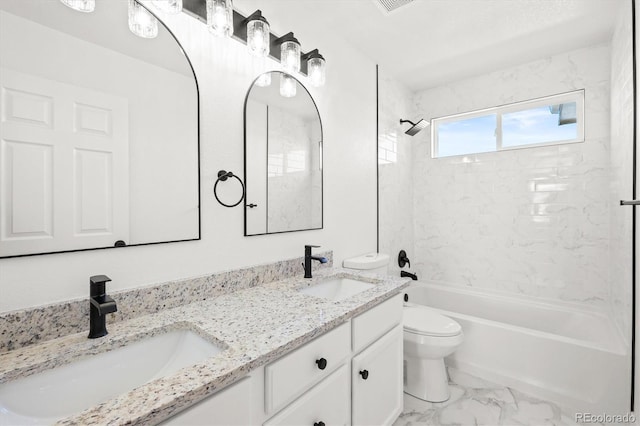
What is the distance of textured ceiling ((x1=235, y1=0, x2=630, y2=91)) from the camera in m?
1.79

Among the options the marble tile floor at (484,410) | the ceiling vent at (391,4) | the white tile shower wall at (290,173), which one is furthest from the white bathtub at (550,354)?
the ceiling vent at (391,4)

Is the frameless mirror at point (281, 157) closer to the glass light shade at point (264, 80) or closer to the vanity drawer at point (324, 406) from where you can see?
the glass light shade at point (264, 80)

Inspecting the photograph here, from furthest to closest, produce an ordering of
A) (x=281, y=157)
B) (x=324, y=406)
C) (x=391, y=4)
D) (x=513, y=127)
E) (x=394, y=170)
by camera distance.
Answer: (x=394, y=170) < (x=513, y=127) < (x=391, y=4) < (x=281, y=157) < (x=324, y=406)

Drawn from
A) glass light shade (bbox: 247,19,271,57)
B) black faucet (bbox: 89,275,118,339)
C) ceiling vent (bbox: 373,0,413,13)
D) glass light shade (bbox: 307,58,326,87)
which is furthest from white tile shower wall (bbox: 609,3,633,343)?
black faucet (bbox: 89,275,118,339)

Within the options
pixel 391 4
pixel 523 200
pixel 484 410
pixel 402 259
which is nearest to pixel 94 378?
pixel 484 410

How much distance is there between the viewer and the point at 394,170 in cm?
281

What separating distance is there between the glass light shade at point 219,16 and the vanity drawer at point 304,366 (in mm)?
1327

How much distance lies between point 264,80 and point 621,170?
2316 millimetres

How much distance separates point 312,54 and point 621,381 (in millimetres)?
2694

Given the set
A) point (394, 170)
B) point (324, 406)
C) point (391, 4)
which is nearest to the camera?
point (324, 406)

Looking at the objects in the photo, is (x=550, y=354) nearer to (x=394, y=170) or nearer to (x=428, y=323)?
(x=428, y=323)

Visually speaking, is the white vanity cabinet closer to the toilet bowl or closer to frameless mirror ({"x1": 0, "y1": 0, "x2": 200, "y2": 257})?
the toilet bowl

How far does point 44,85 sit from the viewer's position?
2.89 ft

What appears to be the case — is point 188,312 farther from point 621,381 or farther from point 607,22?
point 607,22
